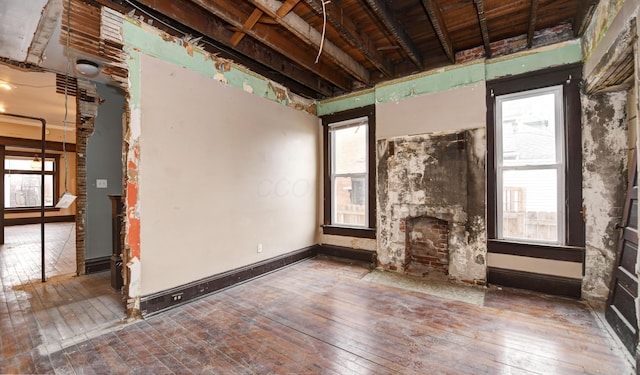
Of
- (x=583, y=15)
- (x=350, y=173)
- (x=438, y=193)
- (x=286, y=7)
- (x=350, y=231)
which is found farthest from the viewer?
(x=350, y=173)

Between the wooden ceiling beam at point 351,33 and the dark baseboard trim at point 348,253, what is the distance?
3.01 metres

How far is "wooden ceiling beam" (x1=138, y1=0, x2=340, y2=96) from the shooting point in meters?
2.60

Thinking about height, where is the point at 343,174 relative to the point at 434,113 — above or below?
below

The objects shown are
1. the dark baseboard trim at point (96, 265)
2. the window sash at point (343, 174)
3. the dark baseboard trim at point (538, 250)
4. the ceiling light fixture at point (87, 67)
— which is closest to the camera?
the dark baseboard trim at point (538, 250)

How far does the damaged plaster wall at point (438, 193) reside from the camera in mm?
3429

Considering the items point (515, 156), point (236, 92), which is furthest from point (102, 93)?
point (515, 156)

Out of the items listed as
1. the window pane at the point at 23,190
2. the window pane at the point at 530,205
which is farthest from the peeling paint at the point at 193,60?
the window pane at the point at 23,190

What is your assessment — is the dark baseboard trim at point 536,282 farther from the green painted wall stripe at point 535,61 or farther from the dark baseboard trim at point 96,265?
the dark baseboard trim at point 96,265

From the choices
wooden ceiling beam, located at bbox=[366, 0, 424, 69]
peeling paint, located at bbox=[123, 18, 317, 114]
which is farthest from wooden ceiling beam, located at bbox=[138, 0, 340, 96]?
wooden ceiling beam, located at bbox=[366, 0, 424, 69]

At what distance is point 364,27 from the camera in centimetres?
329

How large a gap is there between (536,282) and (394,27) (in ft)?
11.5

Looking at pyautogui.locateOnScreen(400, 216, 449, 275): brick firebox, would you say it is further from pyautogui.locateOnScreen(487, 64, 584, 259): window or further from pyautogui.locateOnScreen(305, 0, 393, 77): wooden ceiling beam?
pyautogui.locateOnScreen(305, 0, 393, 77): wooden ceiling beam

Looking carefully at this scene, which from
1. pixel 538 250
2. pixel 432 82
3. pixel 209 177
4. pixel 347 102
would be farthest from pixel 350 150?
pixel 538 250

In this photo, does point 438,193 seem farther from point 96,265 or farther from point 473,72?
point 96,265
